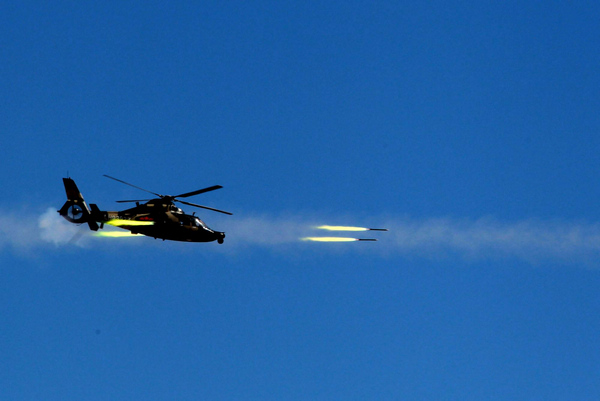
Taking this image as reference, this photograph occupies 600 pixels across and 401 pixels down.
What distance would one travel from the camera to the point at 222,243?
10594 cm

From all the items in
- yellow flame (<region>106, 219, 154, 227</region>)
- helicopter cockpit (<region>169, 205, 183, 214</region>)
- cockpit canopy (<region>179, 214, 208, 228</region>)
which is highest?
helicopter cockpit (<region>169, 205, 183, 214</region>)

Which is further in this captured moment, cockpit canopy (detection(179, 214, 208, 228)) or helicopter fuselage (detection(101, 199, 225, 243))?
cockpit canopy (detection(179, 214, 208, 228))

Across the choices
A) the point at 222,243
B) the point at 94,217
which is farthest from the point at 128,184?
the point at 222,243

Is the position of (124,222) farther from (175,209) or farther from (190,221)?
(190,221)

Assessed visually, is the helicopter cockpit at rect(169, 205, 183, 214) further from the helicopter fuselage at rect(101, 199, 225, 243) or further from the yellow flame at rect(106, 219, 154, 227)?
the yellow flame at rect(106, 219, 154, 227)

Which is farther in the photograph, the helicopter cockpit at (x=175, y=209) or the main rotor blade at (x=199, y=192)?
the helicopter cockpit at (x=175, y=209)

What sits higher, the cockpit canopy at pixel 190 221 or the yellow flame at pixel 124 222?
the cockpit canopy at pixel 190 221

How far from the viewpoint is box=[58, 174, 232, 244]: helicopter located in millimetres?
100875

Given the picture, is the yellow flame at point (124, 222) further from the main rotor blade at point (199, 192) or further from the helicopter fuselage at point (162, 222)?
the main rotor blade at point (199, 192)

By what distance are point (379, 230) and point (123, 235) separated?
77.9ft

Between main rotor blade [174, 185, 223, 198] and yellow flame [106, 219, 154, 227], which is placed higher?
main rotor blade [174, 185, 223, 198]

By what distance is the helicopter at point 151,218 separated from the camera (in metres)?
101

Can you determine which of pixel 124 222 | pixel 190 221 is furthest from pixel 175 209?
Answer: pixel 124 222

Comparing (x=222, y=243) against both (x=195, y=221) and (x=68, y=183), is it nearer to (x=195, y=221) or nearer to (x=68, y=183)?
(x=195, y=221)
